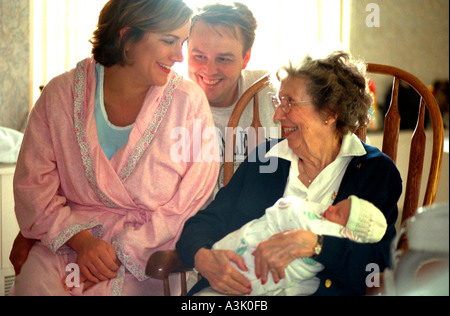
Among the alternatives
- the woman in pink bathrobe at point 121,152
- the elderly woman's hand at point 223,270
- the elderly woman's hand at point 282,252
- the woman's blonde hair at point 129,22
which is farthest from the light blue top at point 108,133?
the elderly woman's hand at point 282,252

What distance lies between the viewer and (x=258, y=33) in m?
3.39

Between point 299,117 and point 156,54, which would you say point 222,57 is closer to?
point 156,54

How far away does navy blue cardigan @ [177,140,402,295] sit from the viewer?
1358 millimetres

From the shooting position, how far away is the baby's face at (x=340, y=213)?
136cm

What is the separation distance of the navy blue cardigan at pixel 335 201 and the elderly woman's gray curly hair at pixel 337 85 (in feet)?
0.37

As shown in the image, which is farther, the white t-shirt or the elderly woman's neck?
the white t-shirt

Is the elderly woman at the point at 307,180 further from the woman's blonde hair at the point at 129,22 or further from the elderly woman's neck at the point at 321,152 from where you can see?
the woman's blonde hair at the point at 129,22

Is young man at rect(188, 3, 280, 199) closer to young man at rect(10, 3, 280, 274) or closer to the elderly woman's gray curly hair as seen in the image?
young man at rect(10, 3, 280, 274)

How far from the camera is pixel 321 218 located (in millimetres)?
1416

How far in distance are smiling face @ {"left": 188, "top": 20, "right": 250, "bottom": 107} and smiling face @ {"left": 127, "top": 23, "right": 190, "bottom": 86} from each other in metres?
0.37

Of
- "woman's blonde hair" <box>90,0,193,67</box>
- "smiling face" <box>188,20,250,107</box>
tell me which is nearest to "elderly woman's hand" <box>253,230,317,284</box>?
"woman's blonde hair" <box>90,0,193,67</box>

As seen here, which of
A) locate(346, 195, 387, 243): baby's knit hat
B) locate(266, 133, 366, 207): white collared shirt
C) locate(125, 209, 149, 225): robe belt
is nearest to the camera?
locate(346, 195, 387, 243): baby's knit hat

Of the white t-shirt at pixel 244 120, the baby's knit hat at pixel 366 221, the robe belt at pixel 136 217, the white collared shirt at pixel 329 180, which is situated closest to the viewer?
the baby's knit hat at pixel 366 221
